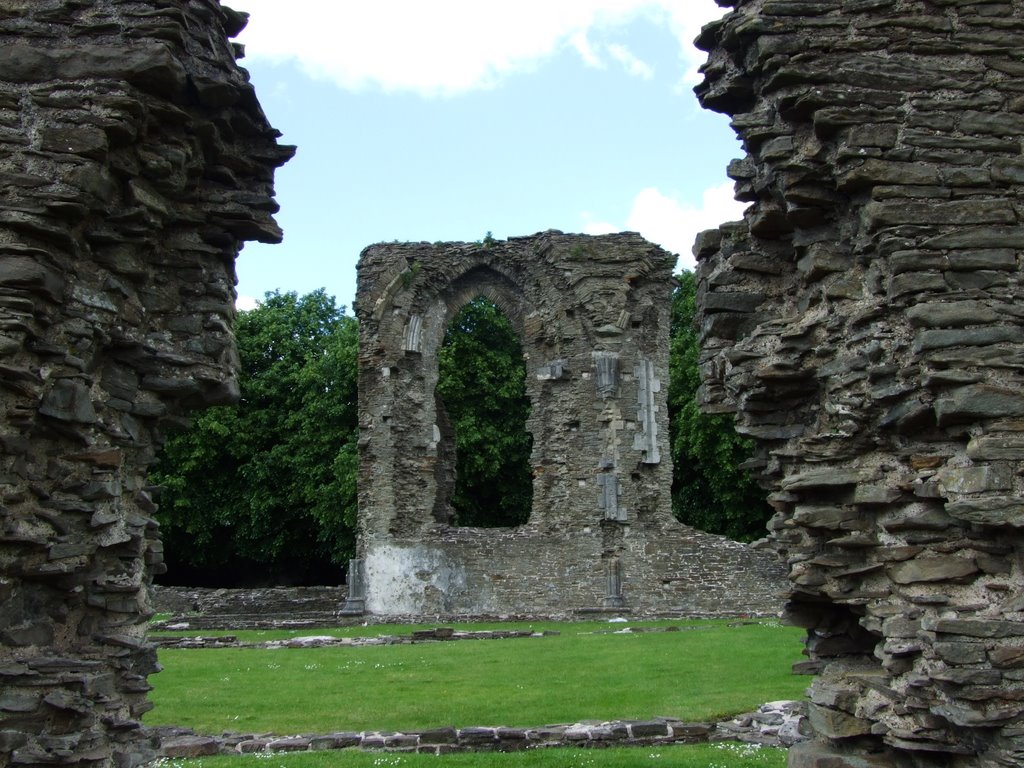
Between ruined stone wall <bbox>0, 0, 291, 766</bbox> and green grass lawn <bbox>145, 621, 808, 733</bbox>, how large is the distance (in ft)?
7.53

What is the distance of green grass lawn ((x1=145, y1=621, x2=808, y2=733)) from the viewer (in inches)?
341

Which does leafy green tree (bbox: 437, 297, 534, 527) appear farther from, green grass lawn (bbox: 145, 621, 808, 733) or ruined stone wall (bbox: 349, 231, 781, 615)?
green grass lawn (bbox: 145, 621, 808, 733)

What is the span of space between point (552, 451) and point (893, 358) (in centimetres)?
1778

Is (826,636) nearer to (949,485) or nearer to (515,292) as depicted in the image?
(949,485)

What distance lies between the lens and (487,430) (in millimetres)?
29406

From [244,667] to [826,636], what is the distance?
9.06 meters

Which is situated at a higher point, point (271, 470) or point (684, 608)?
point (271, 470)

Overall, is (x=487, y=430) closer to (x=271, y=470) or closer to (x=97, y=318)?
(x=271, y=470)

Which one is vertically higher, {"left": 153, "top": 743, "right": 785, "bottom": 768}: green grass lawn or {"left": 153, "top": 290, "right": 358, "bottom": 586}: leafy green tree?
{"left": 153, "top": 290, "right": 358, "bottom": 586}: leafy green tree

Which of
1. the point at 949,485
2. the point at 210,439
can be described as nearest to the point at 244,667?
the point at 949,485

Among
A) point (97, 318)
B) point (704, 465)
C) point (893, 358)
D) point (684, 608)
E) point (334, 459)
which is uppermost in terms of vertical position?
point (334, 459)

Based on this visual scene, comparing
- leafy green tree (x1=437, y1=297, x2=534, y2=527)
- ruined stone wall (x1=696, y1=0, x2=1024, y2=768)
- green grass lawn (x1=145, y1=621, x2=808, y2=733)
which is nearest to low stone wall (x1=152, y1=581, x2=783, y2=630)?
green grass lawn (x1=145, y1=621, x2=808, y2=733)

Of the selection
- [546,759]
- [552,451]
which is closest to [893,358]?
[546,759]

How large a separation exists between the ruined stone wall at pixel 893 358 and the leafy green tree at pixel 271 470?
77.0 ft
